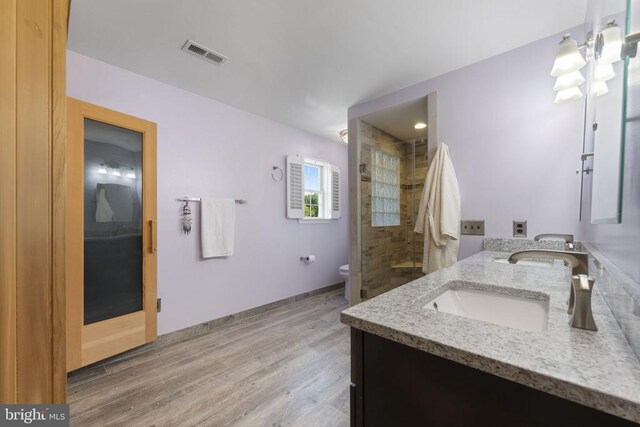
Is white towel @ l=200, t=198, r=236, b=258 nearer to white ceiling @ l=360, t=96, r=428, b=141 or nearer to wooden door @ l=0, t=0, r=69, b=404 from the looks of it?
white ceiling @ l=360, t=96, r=428, b=141

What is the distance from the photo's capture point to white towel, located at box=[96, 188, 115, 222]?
1925 millimetres

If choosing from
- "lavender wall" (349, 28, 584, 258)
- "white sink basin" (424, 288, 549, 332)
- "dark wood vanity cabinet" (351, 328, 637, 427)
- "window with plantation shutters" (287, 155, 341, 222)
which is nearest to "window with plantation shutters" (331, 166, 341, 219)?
"window with plantation shutters" (287, 155, 341, 222)

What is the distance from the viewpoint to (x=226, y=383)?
5.80 feet

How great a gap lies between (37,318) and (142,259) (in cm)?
171

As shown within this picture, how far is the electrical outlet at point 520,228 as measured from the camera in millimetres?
1843

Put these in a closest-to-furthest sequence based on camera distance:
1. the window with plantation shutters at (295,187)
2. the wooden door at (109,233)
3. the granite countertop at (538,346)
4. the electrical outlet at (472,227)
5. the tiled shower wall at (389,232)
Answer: the granite countertop at (538,346), the wooden door at (109,233), the electrical outlet at (472,227), the tiled shower wall at (389,232), the window with plantation shutters at (295,187)

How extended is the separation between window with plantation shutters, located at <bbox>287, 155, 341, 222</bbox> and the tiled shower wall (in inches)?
37.0

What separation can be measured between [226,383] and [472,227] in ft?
7.07

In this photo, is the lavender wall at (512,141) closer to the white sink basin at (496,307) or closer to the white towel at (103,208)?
the white sink basin at (496,307)

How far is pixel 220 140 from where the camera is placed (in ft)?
8.94

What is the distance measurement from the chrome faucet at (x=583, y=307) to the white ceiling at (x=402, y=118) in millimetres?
2145

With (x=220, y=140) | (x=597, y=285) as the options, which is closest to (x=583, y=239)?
(x=597, y=285)

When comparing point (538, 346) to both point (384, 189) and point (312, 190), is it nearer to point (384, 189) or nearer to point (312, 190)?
point (384, 189)

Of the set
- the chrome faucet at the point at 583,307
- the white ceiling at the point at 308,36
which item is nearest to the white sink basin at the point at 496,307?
the chrome faucet at the point at 583,307
